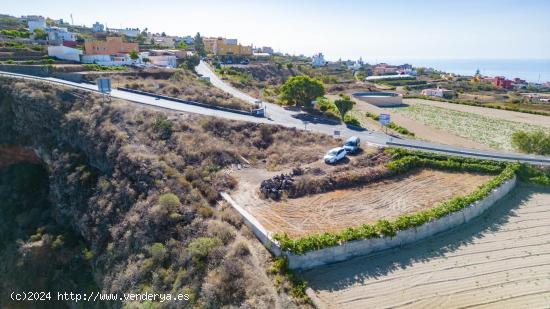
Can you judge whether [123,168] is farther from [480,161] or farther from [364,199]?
[480,161]

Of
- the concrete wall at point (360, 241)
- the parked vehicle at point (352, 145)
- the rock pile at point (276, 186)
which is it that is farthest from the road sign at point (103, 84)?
the parked vehicle at point (352, 145)

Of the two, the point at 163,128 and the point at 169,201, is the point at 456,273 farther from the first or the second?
the point at 163,128

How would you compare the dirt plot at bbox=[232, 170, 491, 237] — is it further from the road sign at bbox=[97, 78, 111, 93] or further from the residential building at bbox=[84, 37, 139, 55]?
the residential building at bbox=[84, 37, 139, 55]

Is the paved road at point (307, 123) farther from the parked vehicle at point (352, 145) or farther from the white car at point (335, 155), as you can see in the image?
the white car at point (335, 155)

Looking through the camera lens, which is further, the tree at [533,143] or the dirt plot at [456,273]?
the tree at [533,143]

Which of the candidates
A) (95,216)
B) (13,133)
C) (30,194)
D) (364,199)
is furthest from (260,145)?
(13,133)

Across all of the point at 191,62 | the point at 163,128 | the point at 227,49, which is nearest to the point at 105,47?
the point at 191,62

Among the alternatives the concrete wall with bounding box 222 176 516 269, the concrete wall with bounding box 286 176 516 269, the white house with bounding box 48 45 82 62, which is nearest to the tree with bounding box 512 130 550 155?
the concrete wall with bounding box 286 176 516 269
